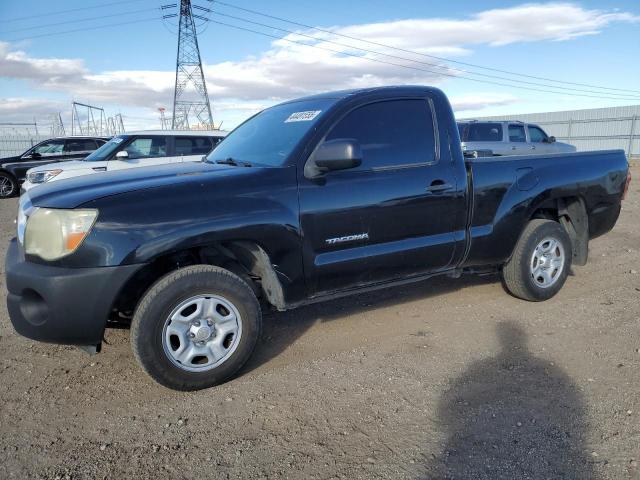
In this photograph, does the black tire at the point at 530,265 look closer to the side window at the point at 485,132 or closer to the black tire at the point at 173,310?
the black tire at the point at 173,310

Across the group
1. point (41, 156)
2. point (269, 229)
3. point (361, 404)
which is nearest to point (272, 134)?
point (269, 229)

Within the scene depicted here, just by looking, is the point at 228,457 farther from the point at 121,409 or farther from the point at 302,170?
the point at 302,170

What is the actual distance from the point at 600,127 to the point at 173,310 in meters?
30.9

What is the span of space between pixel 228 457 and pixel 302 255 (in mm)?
1348

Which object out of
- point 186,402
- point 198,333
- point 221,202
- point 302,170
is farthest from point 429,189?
point 186,402

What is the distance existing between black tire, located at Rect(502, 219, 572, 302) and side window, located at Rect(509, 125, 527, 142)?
967 cm

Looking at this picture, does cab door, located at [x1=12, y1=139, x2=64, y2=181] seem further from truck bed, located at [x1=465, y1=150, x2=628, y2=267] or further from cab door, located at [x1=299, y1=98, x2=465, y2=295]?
truck bed, located at [x1=465, y1=150, x2=628, y2=267]

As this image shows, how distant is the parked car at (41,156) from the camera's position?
1441 cm

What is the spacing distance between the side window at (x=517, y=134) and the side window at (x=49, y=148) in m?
12.9

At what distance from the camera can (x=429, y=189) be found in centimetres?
381

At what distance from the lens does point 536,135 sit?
1448 cm

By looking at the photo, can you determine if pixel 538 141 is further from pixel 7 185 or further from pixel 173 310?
pixel 7 185

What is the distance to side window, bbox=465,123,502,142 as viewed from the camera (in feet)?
43.9

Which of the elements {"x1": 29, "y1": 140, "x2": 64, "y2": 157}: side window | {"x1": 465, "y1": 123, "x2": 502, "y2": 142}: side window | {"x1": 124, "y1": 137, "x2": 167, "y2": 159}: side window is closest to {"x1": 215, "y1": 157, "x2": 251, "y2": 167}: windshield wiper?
{"x1": 124, "y1": 137, "x2": 167, "y2": 159}: side window
